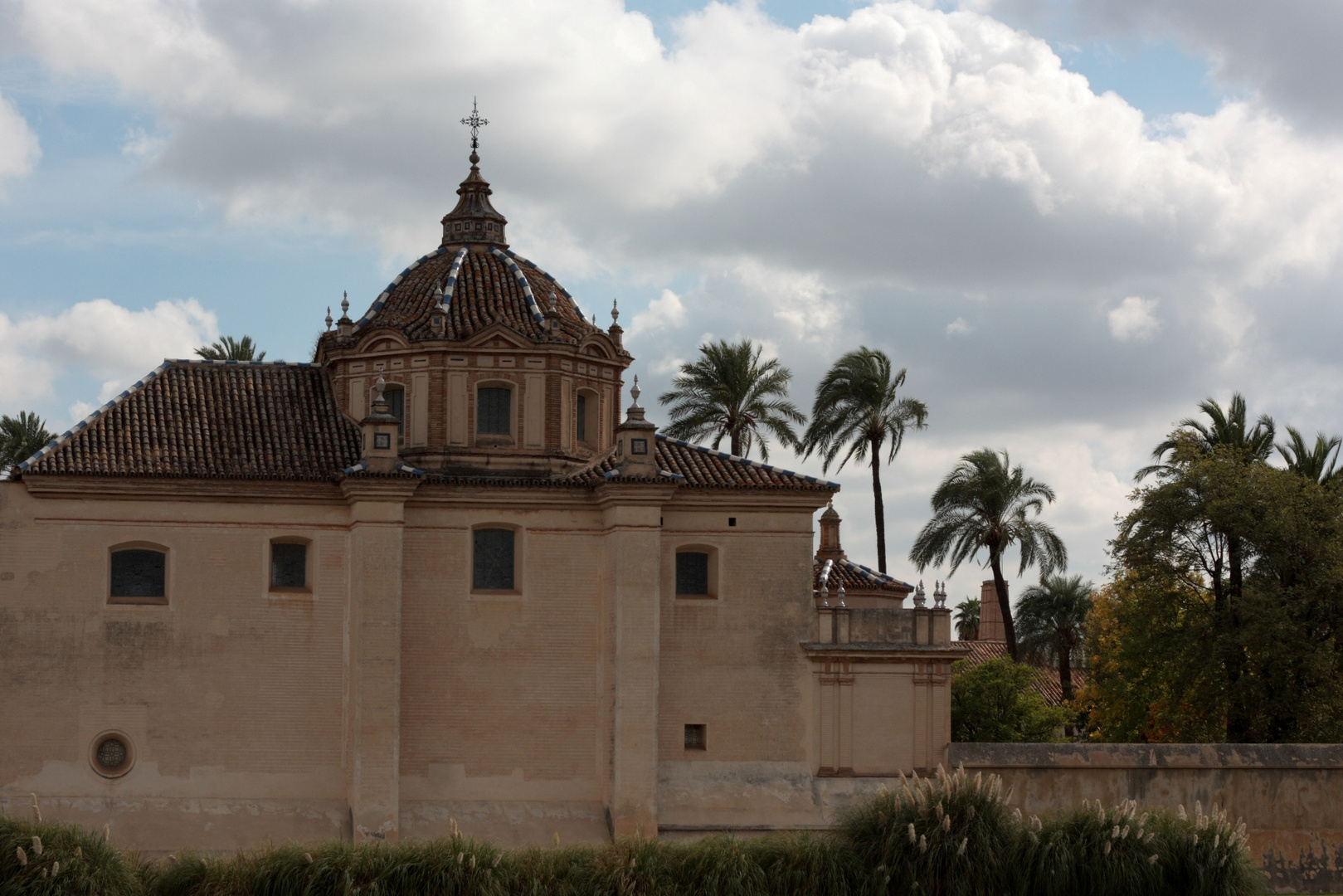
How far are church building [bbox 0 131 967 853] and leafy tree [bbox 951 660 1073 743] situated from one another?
11.9m

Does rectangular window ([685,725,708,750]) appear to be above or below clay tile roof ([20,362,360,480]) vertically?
below

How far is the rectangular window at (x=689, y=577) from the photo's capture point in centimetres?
3316

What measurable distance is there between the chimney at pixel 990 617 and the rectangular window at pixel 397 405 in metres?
43.0

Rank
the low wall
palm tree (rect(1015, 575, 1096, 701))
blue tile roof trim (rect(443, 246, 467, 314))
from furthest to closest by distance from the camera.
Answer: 1. palm tree (rect(1015, 575, 1096, 701))
2. blue tile roof trim (rect(443, 246, 467, 314))
3. the low wall

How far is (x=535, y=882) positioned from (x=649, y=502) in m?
10.4

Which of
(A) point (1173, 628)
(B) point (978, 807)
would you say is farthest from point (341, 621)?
(A) point (1173, 628)

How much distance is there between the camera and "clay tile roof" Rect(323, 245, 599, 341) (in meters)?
33.8

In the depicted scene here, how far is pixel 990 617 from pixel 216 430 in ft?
160

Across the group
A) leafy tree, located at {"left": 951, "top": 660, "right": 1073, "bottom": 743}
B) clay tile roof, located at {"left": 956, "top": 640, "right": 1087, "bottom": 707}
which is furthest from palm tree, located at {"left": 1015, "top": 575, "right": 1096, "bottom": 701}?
leafy tree, located at {"left": 951, "top": 660, "right": 1073, "bottom": 743}

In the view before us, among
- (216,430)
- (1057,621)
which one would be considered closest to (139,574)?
(216,430)

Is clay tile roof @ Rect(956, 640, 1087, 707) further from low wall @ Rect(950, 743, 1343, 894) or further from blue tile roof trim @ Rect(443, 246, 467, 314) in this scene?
blue tile roof trim @ Rect(443, 246, 467, 314)

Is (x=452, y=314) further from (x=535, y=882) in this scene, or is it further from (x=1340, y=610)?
(x=1340, y=610)

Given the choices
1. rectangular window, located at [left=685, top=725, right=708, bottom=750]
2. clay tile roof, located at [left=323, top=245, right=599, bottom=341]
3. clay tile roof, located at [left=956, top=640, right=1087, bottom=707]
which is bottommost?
rectangular window, located at [left=685, top=725, right=708, bottom=750]

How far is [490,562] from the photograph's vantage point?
32688mm
